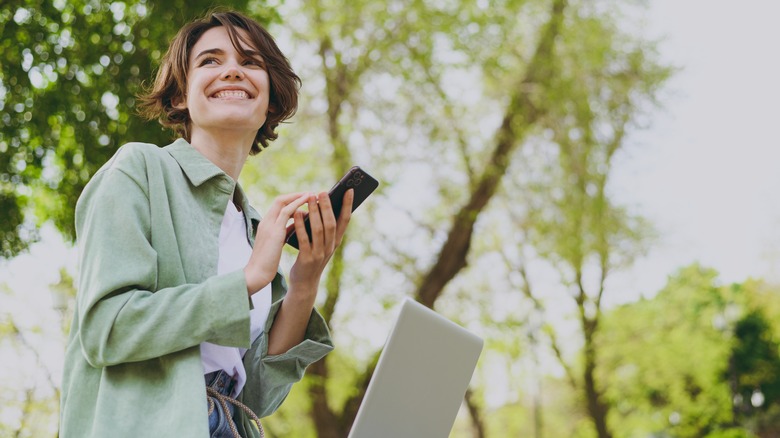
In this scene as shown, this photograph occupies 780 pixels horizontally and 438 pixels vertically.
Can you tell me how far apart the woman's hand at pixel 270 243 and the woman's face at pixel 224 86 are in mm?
300

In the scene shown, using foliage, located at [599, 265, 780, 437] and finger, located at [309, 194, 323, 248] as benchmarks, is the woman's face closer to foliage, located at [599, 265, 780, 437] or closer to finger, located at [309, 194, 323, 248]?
finger, located at [309, 194, 323, 248]

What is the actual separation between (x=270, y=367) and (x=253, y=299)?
0.17 m

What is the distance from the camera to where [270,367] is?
6.00 ft

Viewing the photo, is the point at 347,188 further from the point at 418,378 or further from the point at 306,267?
the point at 418,378

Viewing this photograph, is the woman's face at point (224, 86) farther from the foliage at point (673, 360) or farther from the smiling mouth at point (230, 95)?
the foliage at point (673, 360)

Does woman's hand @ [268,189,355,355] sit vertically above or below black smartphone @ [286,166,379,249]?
below

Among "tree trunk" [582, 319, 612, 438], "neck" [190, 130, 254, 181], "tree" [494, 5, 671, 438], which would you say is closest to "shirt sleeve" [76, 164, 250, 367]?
"neck" [190, 130, 254, 181]

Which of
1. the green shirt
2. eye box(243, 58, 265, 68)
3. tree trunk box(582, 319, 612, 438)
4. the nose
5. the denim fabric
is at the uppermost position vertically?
eye box(243, 58, 265, 68)

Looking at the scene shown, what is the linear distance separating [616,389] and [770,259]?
30.9 feet

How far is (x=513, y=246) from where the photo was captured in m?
16.1

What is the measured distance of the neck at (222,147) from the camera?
181cm

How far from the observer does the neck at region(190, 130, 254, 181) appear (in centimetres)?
181

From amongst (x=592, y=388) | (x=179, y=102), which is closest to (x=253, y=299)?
(x=179, y=102)

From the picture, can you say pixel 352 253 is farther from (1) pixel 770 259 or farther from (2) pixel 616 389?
(1) pixel 770 259
